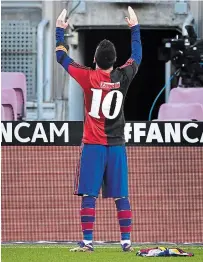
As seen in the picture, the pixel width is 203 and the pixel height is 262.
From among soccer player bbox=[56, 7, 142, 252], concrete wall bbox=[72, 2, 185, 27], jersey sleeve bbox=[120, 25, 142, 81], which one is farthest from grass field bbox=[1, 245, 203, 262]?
concrete wall bbox=[72, 2, 185, 27]

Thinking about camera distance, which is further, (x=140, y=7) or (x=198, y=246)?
(x=140, y=7)

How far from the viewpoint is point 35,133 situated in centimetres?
1241

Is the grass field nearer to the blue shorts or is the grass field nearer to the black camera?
the blue shorts

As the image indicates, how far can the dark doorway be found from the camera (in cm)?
2783

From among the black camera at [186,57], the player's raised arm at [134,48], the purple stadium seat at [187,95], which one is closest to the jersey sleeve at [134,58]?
the player's raised arm at [134,48]

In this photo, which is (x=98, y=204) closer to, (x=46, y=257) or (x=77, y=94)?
(x=46, y=257)

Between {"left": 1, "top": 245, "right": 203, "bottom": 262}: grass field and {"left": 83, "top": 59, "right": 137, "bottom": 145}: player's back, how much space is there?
0.94 metres

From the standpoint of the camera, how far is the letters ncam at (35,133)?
12.4m

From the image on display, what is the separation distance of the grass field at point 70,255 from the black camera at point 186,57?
11.8 m

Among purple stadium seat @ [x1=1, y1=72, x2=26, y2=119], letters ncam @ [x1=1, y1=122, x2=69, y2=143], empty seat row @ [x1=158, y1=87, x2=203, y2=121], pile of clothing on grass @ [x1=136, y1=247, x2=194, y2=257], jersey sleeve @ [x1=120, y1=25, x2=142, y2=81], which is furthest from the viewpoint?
purple stadium seat @ [x1=1, y1=72, x2=26, y2=119]

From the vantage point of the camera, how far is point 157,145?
12422 mm

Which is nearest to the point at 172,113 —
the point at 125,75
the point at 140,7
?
the point at 140,7

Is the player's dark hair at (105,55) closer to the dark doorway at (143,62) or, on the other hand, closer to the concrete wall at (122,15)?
the concrete wall at (122,15)

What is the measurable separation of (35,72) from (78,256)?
1688cm
